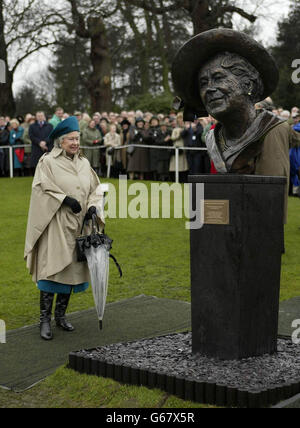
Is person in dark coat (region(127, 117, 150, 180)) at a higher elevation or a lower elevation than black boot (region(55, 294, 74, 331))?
higher

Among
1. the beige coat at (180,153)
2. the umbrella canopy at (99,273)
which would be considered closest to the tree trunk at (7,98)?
the beige coat at (180,153)

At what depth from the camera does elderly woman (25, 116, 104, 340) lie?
6.64 m

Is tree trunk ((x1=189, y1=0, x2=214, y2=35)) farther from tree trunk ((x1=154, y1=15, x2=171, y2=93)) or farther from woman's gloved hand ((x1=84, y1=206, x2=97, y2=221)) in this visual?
woman's gloved hand ((x1=84, y1=206, x2=97, y2=221))

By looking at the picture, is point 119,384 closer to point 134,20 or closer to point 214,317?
point 214,317

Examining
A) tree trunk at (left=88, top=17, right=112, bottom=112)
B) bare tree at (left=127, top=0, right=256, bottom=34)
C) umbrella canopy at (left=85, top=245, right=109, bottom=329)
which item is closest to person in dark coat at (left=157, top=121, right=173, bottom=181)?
bare tree at (left=127, top=0, right=256, bottom=34)

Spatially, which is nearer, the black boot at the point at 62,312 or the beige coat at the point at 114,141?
the black boot at the point at 62,312

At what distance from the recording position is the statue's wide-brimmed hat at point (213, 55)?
536 centimetres

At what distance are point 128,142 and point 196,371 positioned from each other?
608 inches

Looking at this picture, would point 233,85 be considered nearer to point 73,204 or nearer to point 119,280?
point 73,204

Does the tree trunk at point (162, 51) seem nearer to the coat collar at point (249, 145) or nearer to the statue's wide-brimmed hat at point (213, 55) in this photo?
the statue's wide-brimmed hat at point (213, 55)

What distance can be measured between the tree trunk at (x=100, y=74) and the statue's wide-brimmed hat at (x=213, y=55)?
2269 cm

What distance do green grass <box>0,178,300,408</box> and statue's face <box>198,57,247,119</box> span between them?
2.23m

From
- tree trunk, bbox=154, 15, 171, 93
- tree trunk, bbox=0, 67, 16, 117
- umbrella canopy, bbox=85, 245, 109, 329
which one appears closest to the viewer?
umbrella canopy, bbox=85, 245, 109, 329

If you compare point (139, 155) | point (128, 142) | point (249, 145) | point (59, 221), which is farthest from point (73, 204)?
point (128, 142)
